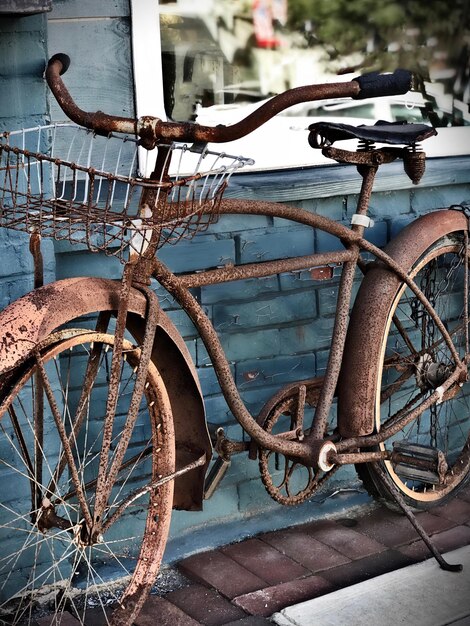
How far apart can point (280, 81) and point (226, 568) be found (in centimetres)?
193

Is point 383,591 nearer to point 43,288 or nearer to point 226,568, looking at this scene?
point 226,568

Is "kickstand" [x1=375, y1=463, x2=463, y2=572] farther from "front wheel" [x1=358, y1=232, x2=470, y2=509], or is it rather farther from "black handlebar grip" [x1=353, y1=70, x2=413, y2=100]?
"black handlebar grip" [x1=353, y1=70, x2=413, y2=100]

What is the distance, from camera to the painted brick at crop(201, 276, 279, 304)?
3.76m

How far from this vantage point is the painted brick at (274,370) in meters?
3.92

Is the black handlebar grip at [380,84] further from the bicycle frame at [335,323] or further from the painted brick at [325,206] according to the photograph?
the painted brick at [325,206]

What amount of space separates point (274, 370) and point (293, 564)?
74 cm

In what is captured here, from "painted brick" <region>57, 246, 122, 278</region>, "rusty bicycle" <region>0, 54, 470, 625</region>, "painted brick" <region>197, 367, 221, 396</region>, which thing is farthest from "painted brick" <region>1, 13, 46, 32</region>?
"painted brick" <region>197, 367, 221, 396</region>

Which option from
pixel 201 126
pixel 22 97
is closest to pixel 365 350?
pixel 201 126

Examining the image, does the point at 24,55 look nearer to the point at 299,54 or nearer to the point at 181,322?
the point at 181,322

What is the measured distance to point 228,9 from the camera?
3959mm

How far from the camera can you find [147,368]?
9.52ft

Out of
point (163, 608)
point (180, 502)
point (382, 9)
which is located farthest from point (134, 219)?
point (382, 9)

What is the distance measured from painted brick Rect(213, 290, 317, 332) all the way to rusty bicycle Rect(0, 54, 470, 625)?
1.22 ft

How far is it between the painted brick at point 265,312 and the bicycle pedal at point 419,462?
632mm
